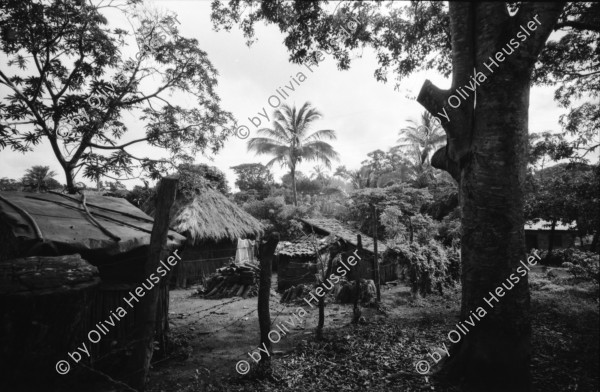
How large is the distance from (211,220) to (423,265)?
32.1ft

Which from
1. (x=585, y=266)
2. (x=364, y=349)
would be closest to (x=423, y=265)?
(x=585, y=266)

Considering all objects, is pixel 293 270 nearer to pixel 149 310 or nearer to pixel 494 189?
pixel 149 310

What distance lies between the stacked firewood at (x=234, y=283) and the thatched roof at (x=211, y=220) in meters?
2.13

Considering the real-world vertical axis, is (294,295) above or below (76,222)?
below

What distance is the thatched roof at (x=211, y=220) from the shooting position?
44.2 ft

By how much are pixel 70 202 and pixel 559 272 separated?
19.9 m

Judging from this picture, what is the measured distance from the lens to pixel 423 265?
1019cm

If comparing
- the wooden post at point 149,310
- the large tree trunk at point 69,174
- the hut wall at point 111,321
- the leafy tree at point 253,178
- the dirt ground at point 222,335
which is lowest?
the dirt ground at point 222,335

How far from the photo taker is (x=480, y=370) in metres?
3.47

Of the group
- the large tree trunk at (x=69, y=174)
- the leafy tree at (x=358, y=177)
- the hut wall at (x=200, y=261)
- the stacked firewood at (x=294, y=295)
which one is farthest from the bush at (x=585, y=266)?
the leafy tree at (x=358, y=177)

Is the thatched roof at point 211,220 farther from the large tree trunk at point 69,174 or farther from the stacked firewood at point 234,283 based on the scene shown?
the large tree trunk at point 69,174

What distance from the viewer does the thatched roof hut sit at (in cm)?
1360

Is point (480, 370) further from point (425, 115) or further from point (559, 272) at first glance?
point (425, 115)

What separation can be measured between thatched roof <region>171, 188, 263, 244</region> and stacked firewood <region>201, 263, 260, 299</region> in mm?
2132
